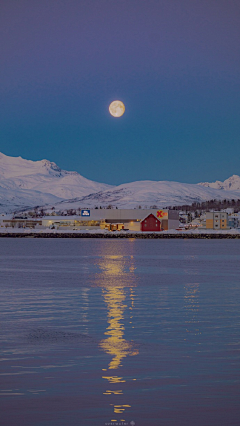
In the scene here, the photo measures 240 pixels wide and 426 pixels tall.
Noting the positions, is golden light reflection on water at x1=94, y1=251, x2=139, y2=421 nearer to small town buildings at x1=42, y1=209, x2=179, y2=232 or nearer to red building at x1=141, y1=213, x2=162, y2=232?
red building at x1=141, y1=213, x2=162, y2=232

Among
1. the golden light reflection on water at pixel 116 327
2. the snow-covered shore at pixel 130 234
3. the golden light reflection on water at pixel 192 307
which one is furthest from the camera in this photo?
the snow-covered shore at pixel 130 234

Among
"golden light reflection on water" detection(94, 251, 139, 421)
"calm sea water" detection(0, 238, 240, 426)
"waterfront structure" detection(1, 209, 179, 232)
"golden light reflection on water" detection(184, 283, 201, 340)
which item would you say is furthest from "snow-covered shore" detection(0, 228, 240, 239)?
"calm sea water" detection(0, 238, 240, 426)

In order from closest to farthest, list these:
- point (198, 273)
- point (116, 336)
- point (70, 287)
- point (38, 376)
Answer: point (38, 376) → point (116, 336) → point (70, 287) → point (198, 273)

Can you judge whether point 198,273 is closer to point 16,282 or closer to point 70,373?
point 16,282

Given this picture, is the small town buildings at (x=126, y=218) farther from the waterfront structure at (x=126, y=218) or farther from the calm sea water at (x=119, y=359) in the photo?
the calm sea water at (x=119, y=359)

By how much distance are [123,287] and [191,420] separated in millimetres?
24729

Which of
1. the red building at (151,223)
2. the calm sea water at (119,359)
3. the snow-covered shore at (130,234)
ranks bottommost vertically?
the calm sea water at (119,359)

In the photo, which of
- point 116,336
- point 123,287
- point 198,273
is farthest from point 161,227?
point 116,336

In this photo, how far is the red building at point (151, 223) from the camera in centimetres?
18325

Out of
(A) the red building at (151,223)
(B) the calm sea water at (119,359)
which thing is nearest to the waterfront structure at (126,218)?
(A) the red building at (151,223)

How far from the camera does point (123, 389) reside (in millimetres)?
11680

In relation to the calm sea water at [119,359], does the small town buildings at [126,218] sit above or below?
above

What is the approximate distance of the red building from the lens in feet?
601

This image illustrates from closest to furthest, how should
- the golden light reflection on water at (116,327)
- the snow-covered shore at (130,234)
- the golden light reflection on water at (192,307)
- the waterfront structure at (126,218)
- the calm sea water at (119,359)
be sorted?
the calm sea water at (119,359) → the golden light reflection on water at (116,327) → the golden light reflection on water at (192,307) → the snow-covered shore at (130,234) → the waterfront structure at (126,218)
